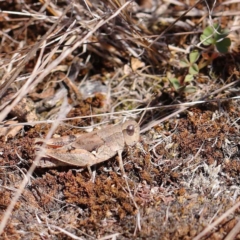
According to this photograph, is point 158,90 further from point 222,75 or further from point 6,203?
point 6,203

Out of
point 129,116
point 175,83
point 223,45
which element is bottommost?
point 129,116

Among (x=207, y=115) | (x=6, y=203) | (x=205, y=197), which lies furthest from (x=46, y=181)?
(x=207, y=115)

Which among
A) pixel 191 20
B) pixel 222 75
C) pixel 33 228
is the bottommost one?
pixel 33 228

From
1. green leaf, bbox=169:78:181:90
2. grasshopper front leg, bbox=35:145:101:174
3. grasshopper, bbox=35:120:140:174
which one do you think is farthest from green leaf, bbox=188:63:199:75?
grasshopper front leg, bbox=35:145:101:174

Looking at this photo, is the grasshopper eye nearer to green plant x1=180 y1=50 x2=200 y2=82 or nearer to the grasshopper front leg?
the grasshopper front leg

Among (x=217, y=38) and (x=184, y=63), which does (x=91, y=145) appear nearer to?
(x=184, y=63)

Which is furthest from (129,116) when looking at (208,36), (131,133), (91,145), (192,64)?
(208,36)
